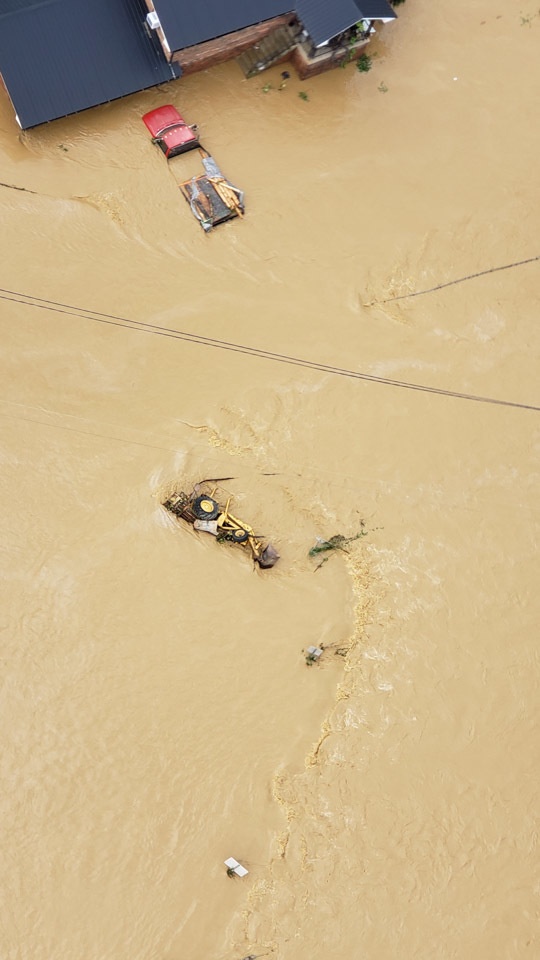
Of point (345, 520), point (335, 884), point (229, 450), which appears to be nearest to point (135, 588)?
point (229, 450)

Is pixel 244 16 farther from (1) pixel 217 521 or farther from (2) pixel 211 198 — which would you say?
(1) pixel 217 521

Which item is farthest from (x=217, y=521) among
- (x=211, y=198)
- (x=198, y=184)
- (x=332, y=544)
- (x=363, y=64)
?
(x=363, y=64)

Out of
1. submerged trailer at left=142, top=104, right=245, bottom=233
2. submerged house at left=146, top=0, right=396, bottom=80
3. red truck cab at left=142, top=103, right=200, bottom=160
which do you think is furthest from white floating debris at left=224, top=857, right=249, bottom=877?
submerged house at left=146, top=0, right=396, bottom=80

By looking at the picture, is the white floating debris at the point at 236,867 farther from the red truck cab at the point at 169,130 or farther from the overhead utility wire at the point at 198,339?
the red truck cab at the point at 169,130

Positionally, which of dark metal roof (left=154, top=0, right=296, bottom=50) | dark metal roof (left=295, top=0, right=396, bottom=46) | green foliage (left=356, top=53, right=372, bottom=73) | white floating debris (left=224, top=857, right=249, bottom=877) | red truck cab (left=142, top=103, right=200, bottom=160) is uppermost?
dark metal roof (left=154, top=0, right=296, bottom=50)

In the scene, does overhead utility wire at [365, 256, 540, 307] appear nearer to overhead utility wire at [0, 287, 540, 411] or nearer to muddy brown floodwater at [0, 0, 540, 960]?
muddy brown floodwater at [0, 0, 540, 960]

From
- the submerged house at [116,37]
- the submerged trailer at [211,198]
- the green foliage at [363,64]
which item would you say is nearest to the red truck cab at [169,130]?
the submerged house at [116,37]

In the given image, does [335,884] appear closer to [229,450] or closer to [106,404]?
[229,450]
